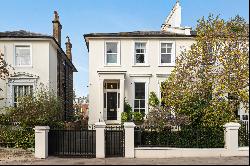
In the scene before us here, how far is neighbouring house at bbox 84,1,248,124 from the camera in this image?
25172 mm

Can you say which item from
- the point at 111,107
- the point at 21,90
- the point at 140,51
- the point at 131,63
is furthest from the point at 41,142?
the point at 140,51

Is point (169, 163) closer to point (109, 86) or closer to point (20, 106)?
point (20, 106)

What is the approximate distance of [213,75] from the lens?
1805 cm

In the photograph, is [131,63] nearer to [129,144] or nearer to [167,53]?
[167,53]

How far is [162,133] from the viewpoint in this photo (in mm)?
15891

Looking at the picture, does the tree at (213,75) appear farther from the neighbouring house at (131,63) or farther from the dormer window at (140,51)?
the dormer window at (140,51)

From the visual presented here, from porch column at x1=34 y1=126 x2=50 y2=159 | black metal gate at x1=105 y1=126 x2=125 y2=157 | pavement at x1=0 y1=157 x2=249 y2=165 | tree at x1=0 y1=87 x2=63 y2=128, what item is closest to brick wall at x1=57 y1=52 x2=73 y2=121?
tree at x1=0 y1=87 x2=63 y2=128

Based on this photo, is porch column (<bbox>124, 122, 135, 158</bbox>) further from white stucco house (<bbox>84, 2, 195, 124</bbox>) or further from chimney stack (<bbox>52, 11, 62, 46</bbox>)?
chimney stack (<bbox>52, 11, 62, 46</bbox>)

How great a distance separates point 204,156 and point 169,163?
224 centimetres

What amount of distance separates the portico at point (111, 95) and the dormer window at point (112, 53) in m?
1.24

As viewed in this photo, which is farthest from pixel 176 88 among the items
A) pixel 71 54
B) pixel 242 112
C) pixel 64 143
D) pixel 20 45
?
pixel 71 54

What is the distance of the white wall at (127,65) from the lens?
2517 cm

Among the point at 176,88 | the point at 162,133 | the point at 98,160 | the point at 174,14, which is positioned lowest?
the point at 98,160

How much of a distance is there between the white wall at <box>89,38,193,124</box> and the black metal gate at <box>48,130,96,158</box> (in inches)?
363
